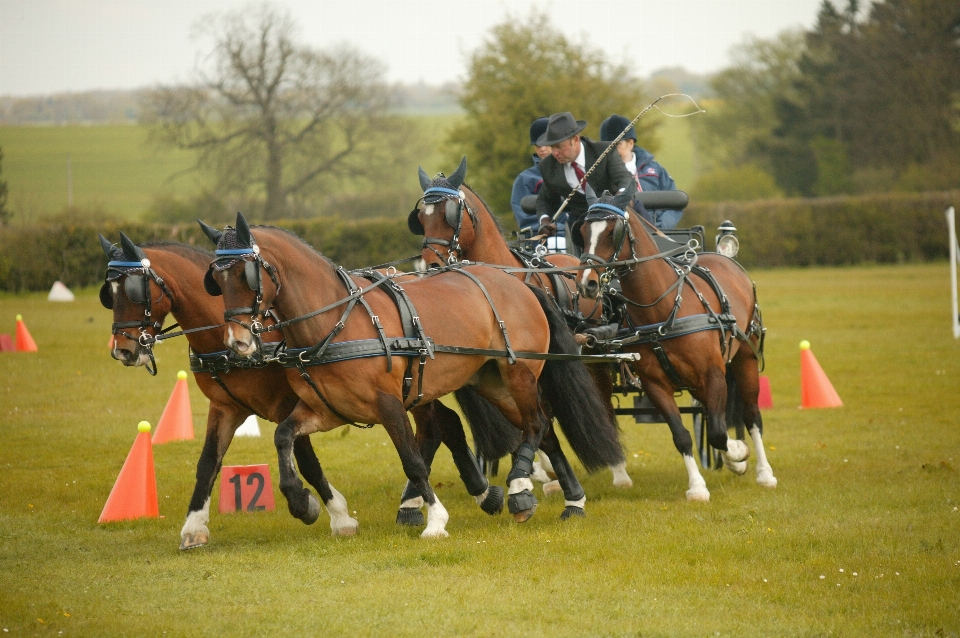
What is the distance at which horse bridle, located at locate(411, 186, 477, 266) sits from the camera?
714 cm

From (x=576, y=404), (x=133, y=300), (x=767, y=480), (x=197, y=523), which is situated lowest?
(x=767, y=480)

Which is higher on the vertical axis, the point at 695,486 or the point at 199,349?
the point at 199,349

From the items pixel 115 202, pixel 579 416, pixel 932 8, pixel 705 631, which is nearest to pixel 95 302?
pixel 115 202

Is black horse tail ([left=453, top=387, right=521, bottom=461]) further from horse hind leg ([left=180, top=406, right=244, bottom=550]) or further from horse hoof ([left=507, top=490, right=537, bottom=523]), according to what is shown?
horse hind leg ([left=180, top=406, right=244, bottom=550])

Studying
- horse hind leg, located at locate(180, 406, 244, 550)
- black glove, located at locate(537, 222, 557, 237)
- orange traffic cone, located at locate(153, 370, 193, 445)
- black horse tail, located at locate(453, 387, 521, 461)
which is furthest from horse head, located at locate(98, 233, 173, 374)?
orange traffic cone, located at locate(153, 370, 193, 445)

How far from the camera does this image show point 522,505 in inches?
264

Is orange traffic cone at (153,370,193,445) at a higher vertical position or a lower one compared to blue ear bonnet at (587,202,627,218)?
lower

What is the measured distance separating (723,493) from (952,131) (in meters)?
43.3

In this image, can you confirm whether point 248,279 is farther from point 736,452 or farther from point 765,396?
point 765,396

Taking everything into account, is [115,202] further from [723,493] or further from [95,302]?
[723,493]

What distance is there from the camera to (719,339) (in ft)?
25.0

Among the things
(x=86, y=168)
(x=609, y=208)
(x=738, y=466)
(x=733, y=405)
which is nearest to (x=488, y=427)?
(x=609, y=208)

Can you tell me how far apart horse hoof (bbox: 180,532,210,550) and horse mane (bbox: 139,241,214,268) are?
5.43 ft

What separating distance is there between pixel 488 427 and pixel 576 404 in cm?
69
